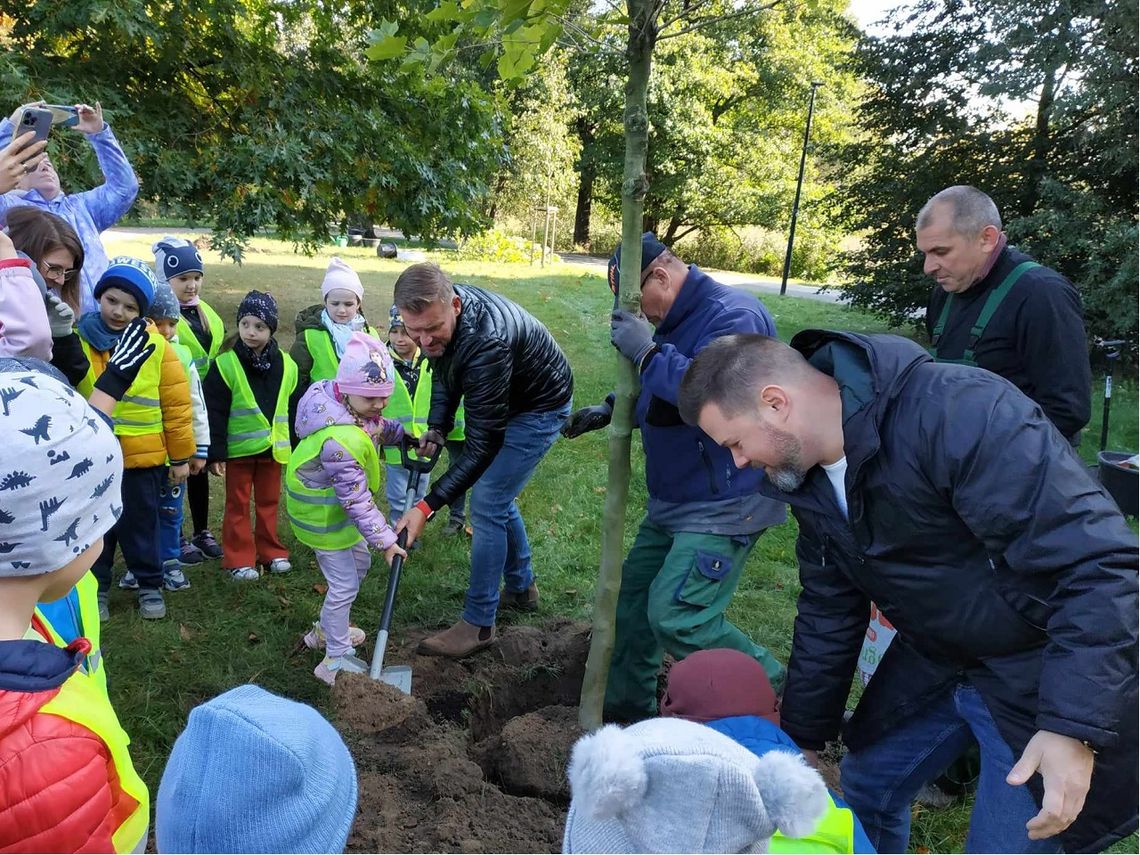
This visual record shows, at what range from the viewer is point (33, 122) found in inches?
130

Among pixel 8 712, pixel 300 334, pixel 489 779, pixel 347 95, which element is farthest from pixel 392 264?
pixel 8 712

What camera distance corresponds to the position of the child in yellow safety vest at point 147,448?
3.86m

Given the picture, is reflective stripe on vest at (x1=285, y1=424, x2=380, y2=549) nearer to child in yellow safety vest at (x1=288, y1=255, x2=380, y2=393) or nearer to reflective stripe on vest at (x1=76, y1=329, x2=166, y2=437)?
reflective stripe on vest at (x1=76, y1=329, x2=166, y2=437)

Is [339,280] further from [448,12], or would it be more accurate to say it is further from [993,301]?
[993,301]

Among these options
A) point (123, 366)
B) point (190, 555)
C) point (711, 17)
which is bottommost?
point (190, 555)

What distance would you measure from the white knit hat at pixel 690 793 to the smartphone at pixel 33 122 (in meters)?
3.45

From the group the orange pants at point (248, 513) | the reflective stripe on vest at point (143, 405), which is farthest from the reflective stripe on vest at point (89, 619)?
the orange pants at point (248, 513)

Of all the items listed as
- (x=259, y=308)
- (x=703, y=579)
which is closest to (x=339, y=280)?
(x=259, y=308)

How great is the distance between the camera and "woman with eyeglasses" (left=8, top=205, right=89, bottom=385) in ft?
10.1

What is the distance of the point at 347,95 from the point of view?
9125 millimetres

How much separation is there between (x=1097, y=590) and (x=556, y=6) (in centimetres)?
176

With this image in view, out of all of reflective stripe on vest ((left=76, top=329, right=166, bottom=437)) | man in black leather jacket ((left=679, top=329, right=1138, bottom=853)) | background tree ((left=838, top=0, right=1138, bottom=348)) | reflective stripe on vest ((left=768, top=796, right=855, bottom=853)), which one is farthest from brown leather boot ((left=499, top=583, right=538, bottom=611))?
background tree ((left=838, top=0, right=1138, bottom=348))

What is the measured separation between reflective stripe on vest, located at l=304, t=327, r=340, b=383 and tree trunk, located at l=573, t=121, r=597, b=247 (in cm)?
2198

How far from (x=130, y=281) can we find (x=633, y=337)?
2360 mm
